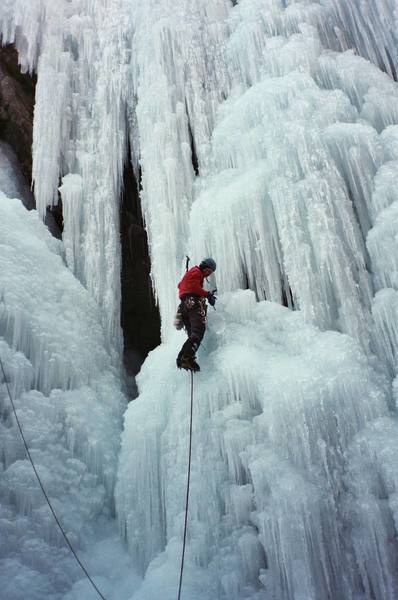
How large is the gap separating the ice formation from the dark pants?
303 mm

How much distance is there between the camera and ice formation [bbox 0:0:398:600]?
4.14 meters

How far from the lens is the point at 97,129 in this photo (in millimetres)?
7570

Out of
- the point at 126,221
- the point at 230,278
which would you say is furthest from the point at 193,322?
the point at 126,221

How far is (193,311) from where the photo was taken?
199 inches

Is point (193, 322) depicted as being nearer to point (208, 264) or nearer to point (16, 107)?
point (208, 264)

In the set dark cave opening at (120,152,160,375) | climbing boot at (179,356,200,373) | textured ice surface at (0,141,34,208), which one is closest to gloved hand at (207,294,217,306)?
climbing boot at (179,356,200,373)

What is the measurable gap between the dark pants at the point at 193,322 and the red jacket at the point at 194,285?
2.4 inches

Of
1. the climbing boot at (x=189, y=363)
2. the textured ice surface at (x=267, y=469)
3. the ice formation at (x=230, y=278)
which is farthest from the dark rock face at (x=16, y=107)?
the textured ice surface at (x=267, y=469)

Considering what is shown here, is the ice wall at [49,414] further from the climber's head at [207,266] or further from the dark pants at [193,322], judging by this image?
the climber's head at [207,266]

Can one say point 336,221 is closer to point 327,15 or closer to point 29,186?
point 327,15

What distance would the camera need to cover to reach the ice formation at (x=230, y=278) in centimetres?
414

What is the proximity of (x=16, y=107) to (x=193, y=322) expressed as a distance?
203 inches

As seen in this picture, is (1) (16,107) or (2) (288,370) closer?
(2) (288,370)

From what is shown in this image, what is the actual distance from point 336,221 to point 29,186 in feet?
16.0
